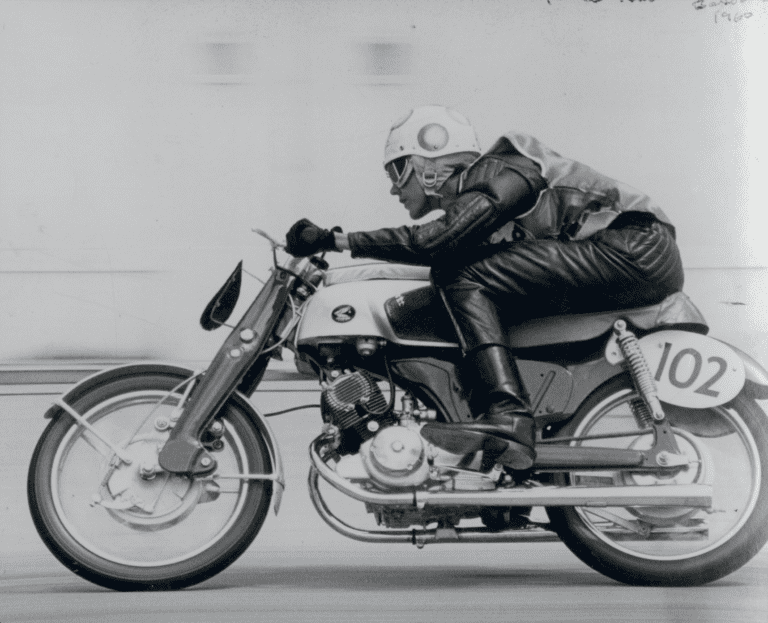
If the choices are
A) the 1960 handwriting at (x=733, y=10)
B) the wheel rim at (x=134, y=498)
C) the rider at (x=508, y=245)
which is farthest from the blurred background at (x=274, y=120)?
the wheel rim at (x=134, y=498)

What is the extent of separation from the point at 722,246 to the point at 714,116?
48cm

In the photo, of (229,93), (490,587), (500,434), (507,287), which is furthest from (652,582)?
(229,93)

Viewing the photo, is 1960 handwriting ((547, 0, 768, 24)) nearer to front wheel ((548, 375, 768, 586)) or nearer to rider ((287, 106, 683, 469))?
rider ((287, 106, 683, 469))

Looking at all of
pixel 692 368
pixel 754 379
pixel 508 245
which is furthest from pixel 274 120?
pixel 754 379

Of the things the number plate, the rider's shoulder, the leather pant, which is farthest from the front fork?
the number plate

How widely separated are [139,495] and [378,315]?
0.84 m

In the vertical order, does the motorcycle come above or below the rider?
below

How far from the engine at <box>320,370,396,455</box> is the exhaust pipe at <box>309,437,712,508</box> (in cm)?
8

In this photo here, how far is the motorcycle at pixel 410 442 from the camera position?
2.75 m

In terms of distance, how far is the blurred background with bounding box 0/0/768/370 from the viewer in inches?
133

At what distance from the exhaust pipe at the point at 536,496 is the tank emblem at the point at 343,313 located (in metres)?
0.34

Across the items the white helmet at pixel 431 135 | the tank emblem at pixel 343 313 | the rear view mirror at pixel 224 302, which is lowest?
the tank emblem at pixel 343 313

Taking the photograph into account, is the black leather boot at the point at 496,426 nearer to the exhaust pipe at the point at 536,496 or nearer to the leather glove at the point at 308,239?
the exhaust pipe at the point at 536,496

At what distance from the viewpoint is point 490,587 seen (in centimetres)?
288
